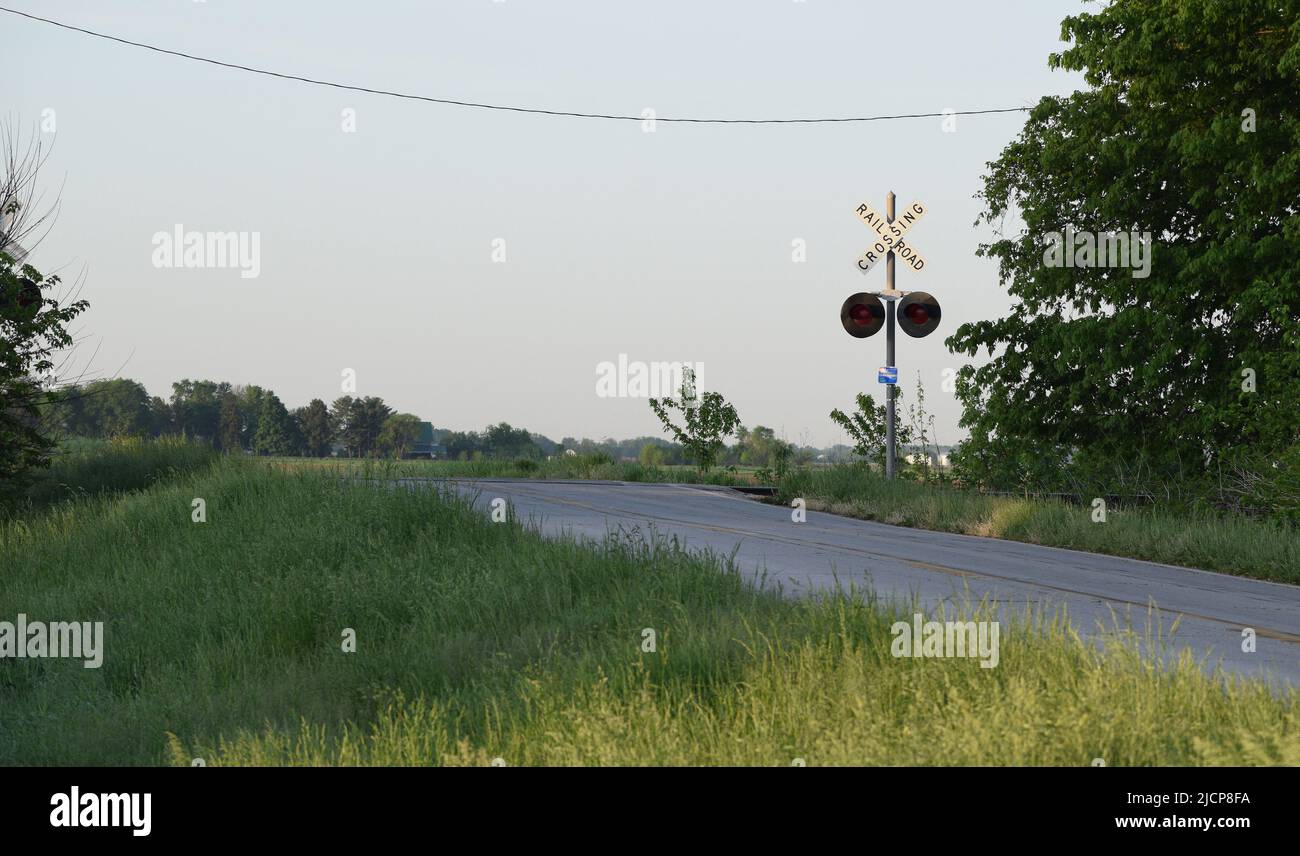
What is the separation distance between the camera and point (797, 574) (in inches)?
473

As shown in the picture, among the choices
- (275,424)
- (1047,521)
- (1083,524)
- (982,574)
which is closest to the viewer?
(982,574)

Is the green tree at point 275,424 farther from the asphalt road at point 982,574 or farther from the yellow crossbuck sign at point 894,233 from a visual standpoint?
the asphalt road at point 982,574

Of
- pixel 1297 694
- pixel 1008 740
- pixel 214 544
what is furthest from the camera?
pixel 214 544

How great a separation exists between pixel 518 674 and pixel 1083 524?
1123 centimetres

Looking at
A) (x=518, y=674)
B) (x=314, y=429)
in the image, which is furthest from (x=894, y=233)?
(x=314, y=429)

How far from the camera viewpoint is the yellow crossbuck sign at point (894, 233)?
24.7 metres

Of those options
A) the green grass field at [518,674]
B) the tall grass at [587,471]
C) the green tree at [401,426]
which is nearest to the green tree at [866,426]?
the tall grass at [587,471]

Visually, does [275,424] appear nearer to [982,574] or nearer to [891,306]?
[891,306]

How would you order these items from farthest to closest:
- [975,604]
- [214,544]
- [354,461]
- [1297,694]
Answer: [354,461] < [214,544] < [975,604] < [1297,694]

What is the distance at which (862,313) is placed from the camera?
24.6m

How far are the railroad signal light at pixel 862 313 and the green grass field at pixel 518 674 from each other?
1239 cm

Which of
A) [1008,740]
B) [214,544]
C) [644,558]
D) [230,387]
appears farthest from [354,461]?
[230,387]

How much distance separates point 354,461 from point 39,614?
661cm
